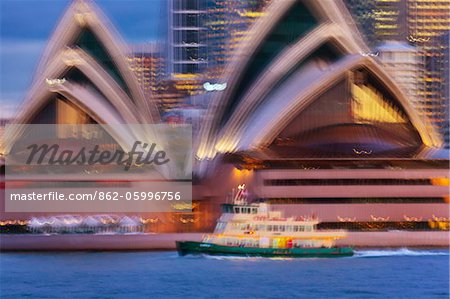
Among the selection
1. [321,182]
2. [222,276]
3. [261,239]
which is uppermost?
[321,182]

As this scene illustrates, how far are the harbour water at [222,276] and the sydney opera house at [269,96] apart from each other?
495 cm

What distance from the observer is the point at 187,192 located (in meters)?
30.7

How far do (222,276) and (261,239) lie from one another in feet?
10.4

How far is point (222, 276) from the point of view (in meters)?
22.7

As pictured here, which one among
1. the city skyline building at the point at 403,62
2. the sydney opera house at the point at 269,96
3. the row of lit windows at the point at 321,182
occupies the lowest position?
the row of lit windows at the point at 321,182

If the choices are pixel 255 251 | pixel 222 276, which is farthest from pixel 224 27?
pixel 222 276

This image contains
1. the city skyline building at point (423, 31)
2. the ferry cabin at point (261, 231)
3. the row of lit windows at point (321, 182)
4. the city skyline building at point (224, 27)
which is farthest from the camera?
the city skyline building at point (423, 31)

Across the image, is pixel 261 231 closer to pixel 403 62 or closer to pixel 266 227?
pixel 266 227

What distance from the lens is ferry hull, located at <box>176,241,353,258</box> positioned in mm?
25547

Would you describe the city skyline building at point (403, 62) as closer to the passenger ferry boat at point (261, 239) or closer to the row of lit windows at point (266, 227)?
the passenger ferry boat at point (261, 239)

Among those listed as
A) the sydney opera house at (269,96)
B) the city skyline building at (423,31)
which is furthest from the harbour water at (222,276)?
the city skyline building at (423,31)

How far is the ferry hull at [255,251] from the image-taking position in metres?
25.5

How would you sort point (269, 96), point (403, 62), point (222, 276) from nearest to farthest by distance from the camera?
point (222, 276) → point (269, 96) → point (403, 62)

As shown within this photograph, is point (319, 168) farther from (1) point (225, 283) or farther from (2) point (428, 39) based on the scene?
(2) point (428, 39)
